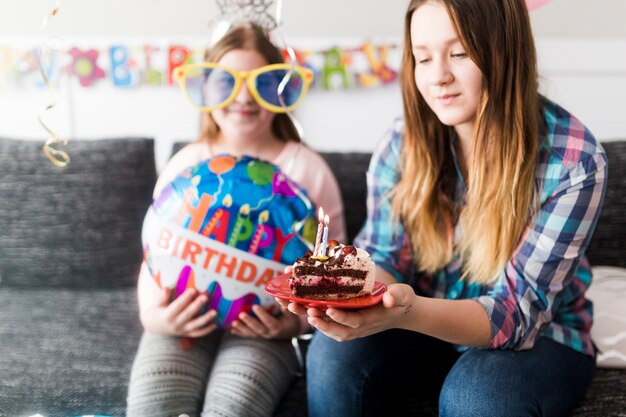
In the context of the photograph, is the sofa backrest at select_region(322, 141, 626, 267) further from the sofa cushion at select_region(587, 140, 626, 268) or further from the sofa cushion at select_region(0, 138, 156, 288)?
the sofa cushion at select_region(0, 138, 156, 288)

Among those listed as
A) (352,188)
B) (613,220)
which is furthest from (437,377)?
(613,220)

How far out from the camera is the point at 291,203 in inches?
61.6

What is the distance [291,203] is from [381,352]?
40 centimetres

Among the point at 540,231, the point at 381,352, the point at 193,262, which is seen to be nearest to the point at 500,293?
the point at 540,231

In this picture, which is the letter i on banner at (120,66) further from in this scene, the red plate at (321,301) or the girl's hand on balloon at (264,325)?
the red plate at (321,301)

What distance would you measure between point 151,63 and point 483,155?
4.68 feet

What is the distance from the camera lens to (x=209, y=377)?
5.07 feet

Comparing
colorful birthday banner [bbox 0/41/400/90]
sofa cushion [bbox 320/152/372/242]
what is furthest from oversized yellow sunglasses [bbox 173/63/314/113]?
colorful birthday banner [bbox 0/41/400/90]

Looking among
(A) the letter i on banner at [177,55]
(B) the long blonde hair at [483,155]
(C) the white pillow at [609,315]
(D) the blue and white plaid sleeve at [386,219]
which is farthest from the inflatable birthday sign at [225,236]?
(A) the letter i on banner at [177,55]

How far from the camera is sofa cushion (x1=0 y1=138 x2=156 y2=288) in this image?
6.57 feet

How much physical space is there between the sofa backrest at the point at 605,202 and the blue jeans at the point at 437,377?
1.97 ft

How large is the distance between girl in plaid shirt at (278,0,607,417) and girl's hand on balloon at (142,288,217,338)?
10.0 inches

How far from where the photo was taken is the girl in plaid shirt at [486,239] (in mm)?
1277

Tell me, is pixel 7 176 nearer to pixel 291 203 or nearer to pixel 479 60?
pixel 291 203
